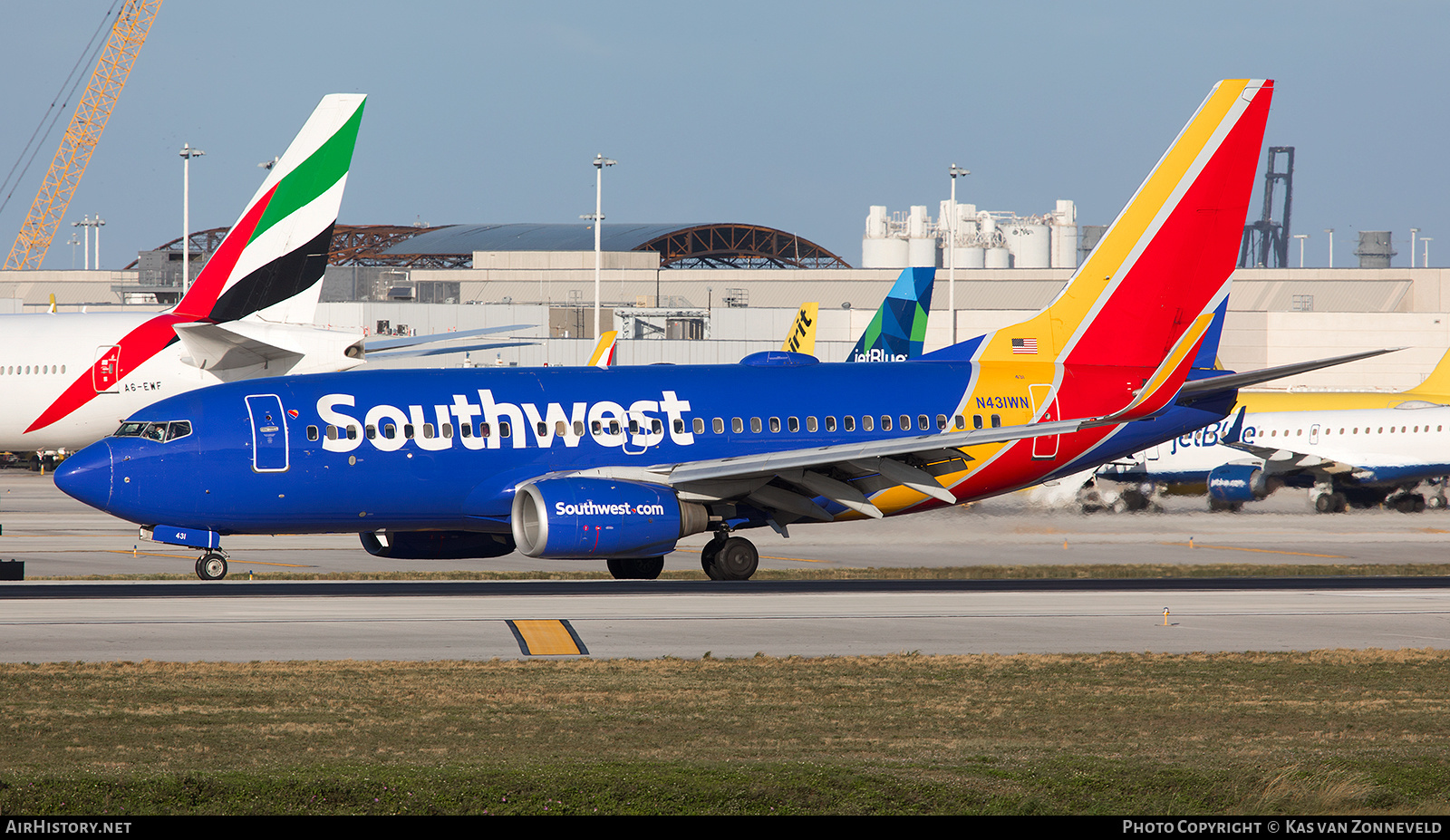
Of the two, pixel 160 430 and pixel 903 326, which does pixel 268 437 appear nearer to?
pixel 160 430

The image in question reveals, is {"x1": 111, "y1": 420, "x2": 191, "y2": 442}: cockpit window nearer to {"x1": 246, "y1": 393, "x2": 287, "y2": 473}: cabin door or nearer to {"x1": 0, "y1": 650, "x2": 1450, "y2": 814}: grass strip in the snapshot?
{"x1": 246, "y1": 393, "x2": 287, "y2": 473}: cabin door

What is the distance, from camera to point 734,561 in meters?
29.3

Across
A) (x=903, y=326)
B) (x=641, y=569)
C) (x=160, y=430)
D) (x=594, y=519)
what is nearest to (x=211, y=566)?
(x=160, y=430)

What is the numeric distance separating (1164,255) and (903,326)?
22754 millimetres

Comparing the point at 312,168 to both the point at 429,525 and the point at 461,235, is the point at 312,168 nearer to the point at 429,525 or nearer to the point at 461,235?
the point at 429,525

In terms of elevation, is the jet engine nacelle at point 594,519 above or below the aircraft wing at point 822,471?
below

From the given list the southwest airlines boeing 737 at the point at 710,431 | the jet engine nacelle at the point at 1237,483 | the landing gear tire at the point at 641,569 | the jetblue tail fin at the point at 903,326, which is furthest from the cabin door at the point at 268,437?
the jet engine nacelle at the point at 1237,483

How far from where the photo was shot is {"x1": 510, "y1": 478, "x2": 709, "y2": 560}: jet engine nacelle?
2620 cm

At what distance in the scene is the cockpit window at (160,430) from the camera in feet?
88.5

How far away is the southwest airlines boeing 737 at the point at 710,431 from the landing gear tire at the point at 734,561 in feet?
0.17

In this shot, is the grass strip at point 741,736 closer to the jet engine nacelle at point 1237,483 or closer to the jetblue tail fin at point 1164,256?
the jetblue tail fin at point 1164,256

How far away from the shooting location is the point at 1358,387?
77.3 metres

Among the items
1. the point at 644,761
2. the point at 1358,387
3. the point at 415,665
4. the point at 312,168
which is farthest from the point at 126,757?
the point at 1358,387
